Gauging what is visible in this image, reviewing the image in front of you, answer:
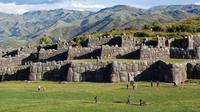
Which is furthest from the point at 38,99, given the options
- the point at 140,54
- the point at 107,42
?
the point at 107,42

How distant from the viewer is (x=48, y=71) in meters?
78.7

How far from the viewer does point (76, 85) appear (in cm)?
7112

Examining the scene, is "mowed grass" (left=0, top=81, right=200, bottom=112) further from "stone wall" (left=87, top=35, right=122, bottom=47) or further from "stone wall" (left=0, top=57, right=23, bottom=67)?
"stone wall" (left=87, top=35, right=122, bottom=47)

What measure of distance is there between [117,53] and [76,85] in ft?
52.6

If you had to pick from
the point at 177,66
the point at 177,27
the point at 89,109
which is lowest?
the point at 89,109

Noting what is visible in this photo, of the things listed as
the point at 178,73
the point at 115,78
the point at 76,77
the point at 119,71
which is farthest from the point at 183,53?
the point at 76,77

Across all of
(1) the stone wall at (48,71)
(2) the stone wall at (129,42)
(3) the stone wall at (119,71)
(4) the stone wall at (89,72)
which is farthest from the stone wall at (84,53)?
(3) the stone wall at (119,71)

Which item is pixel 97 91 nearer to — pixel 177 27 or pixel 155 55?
pixel 155 55

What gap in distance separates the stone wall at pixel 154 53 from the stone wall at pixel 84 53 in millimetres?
8432

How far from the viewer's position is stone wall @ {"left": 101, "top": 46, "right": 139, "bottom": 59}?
84.6 m

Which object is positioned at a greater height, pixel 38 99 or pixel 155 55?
pixel 155 55

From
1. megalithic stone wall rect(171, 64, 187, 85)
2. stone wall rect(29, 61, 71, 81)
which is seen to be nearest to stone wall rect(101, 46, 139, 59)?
stone wall rect(29, 61, 71, 81)

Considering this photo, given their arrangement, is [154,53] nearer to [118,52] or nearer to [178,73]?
[118,52]

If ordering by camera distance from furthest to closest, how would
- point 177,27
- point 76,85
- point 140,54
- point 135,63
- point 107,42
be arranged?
point 177,27
point 107,42
point 140,54
point 135,63
point 76,85
